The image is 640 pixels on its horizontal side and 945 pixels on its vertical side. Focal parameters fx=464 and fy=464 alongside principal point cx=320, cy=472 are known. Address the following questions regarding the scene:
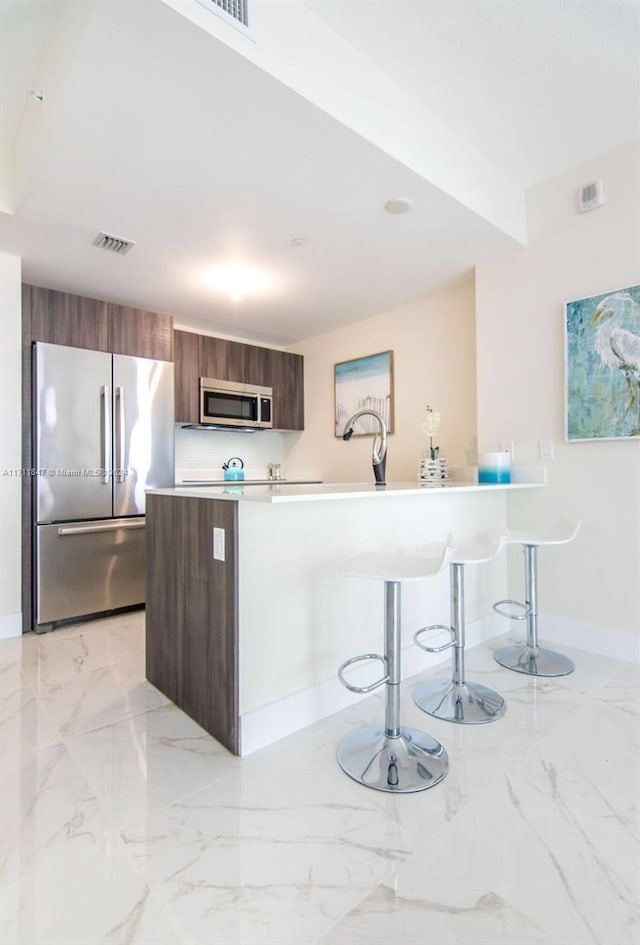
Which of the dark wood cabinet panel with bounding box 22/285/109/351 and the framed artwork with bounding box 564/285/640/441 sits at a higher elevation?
the dark wood cabinet panel with bounding box 22/285/109/351

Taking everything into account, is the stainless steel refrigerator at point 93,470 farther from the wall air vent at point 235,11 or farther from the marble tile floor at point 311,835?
the wall air vent at point 235,11

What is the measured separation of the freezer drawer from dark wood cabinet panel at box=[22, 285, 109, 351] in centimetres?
130

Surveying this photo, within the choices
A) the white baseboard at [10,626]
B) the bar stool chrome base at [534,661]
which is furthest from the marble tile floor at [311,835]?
the white baseboard at [10,626]

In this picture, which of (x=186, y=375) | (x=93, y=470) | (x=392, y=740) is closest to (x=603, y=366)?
(x=392, y=740)

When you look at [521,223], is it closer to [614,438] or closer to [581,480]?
[614,438]

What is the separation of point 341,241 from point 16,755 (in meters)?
3.00

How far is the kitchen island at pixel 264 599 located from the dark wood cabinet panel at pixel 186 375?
1941 mm

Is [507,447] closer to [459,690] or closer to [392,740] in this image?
[459,690]

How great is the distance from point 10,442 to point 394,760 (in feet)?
9.66

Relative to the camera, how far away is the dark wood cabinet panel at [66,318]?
3.15m

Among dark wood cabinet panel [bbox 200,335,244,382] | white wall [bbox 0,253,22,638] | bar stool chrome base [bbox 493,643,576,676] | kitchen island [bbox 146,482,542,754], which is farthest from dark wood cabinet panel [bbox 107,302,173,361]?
bar stool chrome base [bbox 493,643,576,676]

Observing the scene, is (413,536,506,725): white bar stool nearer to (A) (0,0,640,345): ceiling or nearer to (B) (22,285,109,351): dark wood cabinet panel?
(A) (0,0,640,345): ceiling

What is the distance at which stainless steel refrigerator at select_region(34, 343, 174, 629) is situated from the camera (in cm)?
312

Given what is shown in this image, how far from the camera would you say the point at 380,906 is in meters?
1.12
